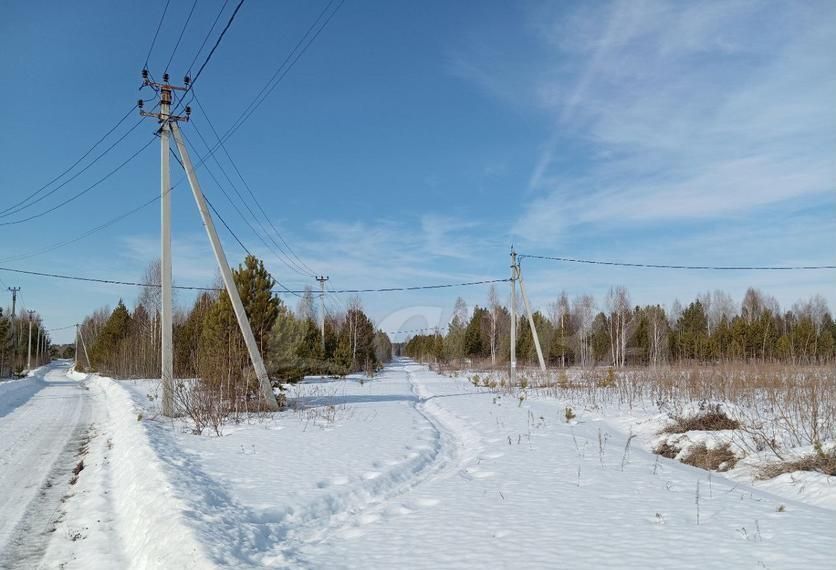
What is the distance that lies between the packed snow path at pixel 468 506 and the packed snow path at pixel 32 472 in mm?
1246

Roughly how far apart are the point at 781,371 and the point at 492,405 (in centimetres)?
757

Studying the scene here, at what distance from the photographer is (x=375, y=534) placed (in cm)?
515

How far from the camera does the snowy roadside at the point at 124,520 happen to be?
4473 millimetres

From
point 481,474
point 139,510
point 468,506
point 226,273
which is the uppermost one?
point 226,273

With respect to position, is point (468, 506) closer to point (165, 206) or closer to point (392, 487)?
point (392, 487)

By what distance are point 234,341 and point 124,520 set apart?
9.11 m

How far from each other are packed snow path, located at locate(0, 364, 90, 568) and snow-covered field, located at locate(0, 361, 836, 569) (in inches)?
6.1

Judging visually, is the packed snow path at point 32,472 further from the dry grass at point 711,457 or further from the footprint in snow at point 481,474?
the dry grass at point 711,457

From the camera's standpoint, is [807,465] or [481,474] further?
[481,474]

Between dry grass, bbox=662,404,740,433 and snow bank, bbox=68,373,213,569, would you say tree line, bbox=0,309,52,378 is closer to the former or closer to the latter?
snow bank, bbox=68,373,213,569

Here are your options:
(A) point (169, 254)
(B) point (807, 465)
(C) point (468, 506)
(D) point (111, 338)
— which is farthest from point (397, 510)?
(D) point (111, 338)

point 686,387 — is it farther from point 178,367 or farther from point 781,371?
point 178,367

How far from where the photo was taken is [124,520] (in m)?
5.62

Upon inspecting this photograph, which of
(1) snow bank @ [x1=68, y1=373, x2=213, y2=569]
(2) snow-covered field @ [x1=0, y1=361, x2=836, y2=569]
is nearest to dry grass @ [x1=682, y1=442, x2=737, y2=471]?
(2) snow-covered field @ [x1=0, y1=361, x2=836, y2=569]
